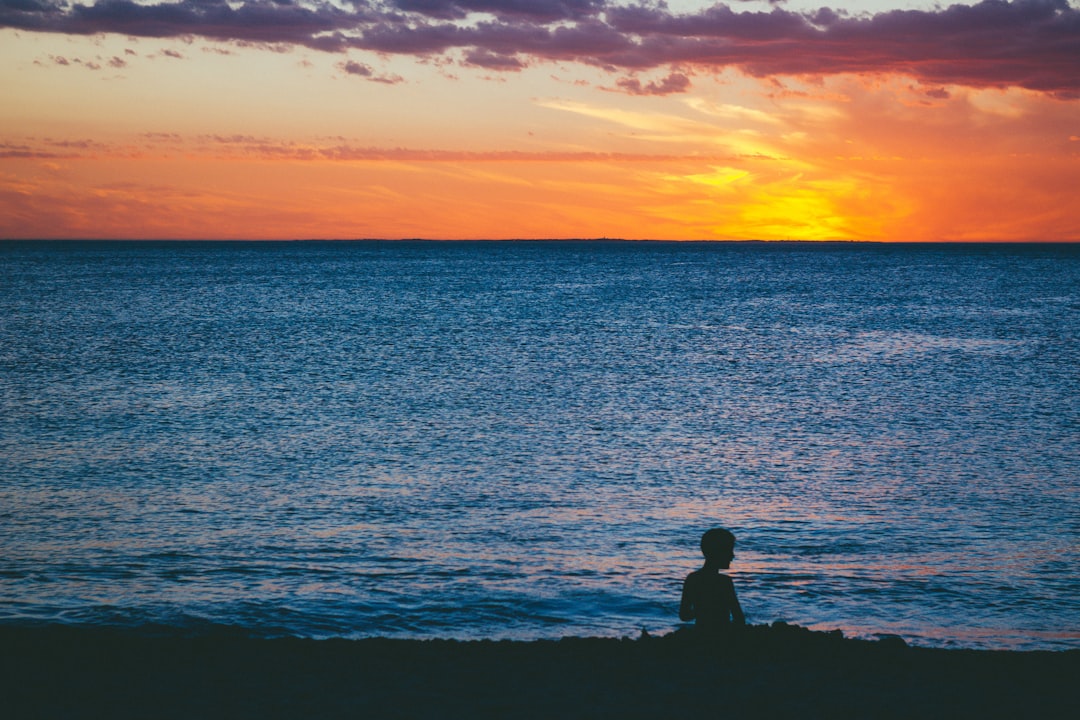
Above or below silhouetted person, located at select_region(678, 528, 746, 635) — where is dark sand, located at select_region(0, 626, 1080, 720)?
below

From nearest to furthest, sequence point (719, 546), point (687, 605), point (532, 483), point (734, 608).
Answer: point (719, 546) < point (687, 605) < point (734, 608) < point (532, 483)

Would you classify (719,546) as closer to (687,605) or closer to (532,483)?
(687,605)

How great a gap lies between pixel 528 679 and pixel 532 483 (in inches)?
528

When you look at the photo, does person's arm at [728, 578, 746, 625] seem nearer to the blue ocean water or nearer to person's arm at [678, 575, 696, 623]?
person's arm at [678, 575, 696, 623]

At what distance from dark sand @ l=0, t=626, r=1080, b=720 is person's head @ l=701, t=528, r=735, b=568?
137cm

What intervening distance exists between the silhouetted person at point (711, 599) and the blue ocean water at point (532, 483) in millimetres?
Result: 3108

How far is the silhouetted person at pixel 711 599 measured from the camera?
11.4 metres

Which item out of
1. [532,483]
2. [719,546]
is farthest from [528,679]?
[532,483]

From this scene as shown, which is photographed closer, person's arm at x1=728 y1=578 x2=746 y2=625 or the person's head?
the person's head

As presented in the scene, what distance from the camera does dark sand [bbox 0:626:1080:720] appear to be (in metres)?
10.6

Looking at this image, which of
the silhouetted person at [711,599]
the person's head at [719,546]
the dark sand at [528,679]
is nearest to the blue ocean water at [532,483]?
the dark sand at [528,679]

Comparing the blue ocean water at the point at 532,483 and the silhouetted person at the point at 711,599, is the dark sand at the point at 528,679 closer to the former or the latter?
the silhouetted person at the point at 711,599

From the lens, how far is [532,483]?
2506cm

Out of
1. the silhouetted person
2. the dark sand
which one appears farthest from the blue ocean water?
the silhouetted person
